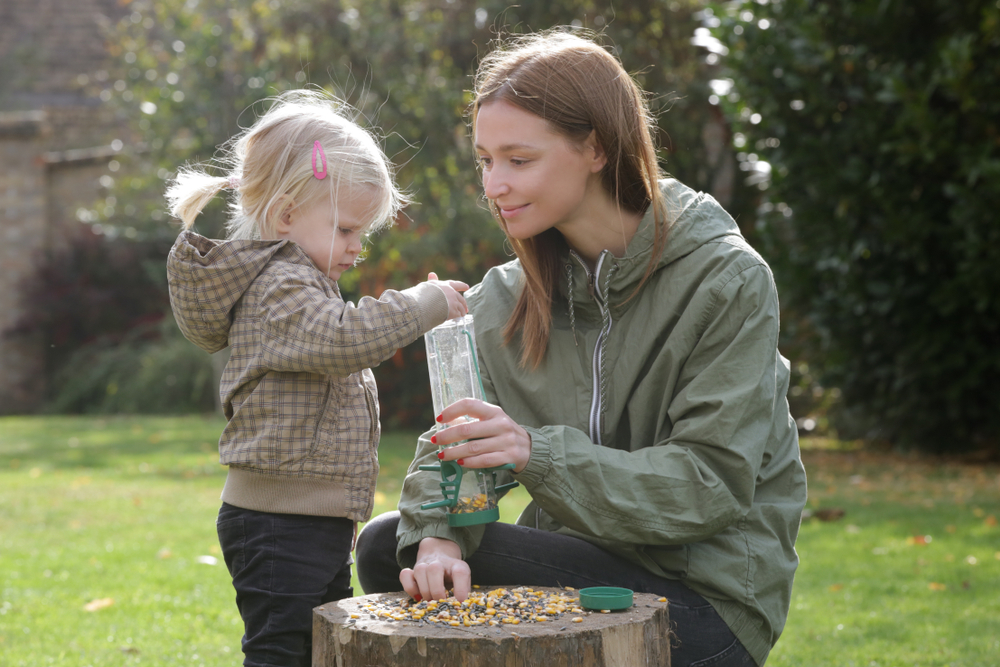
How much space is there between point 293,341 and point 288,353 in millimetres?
28

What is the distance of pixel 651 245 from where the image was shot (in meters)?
2.30

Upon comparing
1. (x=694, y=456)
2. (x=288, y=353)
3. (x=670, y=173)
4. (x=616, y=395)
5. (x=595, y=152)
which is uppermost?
(x=670, y=173)

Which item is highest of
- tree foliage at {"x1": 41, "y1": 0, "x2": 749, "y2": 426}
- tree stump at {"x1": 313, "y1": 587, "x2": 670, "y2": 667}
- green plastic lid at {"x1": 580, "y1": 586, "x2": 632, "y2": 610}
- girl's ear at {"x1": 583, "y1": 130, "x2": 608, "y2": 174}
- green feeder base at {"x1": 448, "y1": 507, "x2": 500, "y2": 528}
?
tree foliage at {"x1": 41, "y1": 0, "x2": 749, "y2": 426}

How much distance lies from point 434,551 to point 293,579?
355 millimetres

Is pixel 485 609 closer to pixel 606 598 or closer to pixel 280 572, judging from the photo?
pixel 606 598

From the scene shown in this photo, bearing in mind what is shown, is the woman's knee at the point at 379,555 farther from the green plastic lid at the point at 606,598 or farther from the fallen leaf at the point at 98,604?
the fallen leaf at the point at 98,604

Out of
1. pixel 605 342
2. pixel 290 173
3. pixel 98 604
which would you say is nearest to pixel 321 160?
pixel 290 173

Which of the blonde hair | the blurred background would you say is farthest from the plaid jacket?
the blurred background

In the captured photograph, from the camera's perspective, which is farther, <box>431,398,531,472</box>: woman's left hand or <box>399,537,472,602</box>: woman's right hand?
<box>399,537,472,602</box>: woman's right hand

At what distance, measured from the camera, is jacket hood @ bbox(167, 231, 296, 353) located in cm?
227

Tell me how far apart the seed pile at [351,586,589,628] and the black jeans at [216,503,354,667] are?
0.30 metres

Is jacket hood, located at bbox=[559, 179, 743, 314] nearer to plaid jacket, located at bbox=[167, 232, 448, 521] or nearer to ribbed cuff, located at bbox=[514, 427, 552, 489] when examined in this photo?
plaid jacket, located at bbox=[167, 232, 448, 521]

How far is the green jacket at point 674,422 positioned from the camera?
2.05m

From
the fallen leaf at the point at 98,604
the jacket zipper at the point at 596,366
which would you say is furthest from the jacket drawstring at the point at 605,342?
the fallen leaf at the point at 98,604
